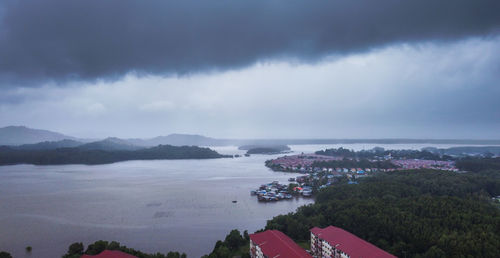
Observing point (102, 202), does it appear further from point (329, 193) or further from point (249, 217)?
point (329, 193)

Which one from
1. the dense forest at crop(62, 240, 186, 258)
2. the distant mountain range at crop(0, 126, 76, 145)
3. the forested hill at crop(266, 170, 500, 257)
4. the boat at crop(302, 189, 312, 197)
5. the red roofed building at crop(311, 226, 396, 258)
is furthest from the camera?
the distant mountain range at crop(0, 126, 76, 145)

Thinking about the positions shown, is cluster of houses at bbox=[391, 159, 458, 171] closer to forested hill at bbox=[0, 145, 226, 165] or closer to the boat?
the boat

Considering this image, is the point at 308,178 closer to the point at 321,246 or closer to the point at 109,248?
the point at 321,246

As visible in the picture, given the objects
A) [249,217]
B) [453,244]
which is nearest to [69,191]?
[249,217]

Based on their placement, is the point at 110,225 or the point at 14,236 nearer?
the point at 14,236

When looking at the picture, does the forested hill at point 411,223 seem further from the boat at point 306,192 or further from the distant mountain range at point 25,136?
the distant mountain range at point 25,136

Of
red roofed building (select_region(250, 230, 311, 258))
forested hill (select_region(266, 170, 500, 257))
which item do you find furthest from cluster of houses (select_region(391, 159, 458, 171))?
red roofed building (select_region(250, 230, 311, 258))

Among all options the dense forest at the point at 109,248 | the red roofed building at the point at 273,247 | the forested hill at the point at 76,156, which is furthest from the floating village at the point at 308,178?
the forested hill at the point at 76,156
